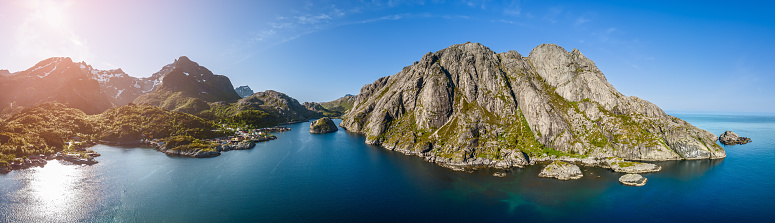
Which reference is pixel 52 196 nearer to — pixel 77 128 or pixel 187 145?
pixel 187 145

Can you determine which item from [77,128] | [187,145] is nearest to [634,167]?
[187,145]

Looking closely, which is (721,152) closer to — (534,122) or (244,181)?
(534,122)

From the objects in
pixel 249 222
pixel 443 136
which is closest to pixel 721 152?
pixel 443 136

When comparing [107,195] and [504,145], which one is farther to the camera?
[504,145]

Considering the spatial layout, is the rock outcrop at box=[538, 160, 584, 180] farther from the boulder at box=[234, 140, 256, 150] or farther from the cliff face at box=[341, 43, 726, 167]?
the boulder at box=[234, 140, 256, 150]

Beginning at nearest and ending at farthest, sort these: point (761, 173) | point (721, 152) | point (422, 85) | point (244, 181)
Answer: point (244, 181) < point (761, 173) < point (721, 152) < point (422, 85)
